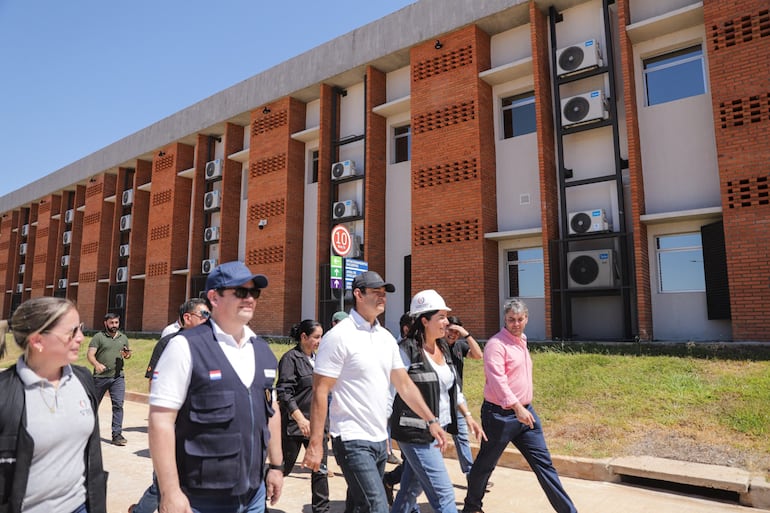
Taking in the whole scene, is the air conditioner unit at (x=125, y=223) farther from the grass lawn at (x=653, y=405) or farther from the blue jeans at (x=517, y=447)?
the blue jeans at (x=517, y=447)

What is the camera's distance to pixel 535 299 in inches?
597

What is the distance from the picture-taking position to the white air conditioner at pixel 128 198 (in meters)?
28.9

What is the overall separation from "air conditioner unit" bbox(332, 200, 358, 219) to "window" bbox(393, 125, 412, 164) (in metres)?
2.14

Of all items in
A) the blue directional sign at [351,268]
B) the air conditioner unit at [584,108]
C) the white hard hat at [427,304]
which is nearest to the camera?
the white hard hat at [427,304]

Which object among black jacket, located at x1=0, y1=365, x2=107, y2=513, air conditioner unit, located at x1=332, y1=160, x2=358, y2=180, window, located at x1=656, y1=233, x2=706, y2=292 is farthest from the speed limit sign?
air conditioner unit, located at x1=332, y1=160, x2=358, y2=180

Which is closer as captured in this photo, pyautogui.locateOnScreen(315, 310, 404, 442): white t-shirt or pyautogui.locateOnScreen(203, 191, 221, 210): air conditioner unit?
pyautogui.locateOnScreen(315, 310, 404, 442): white t-shirt

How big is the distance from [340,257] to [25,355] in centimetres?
798

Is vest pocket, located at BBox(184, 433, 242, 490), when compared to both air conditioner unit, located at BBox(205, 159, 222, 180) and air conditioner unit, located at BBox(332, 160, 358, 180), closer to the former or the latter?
air conditioner unit, located at BBox(332, 160, 358, 180)

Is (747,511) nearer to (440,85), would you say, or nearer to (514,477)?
(514,477)

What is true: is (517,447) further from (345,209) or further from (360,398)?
(345,209)

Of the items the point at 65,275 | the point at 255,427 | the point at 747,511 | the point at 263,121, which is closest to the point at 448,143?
the point at 263,121

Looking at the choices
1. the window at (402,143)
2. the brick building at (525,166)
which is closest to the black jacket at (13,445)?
the brick building at (525,166)

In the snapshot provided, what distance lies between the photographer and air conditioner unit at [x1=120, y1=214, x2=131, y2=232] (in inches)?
1139

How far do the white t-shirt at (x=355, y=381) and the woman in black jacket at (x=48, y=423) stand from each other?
1295mm
